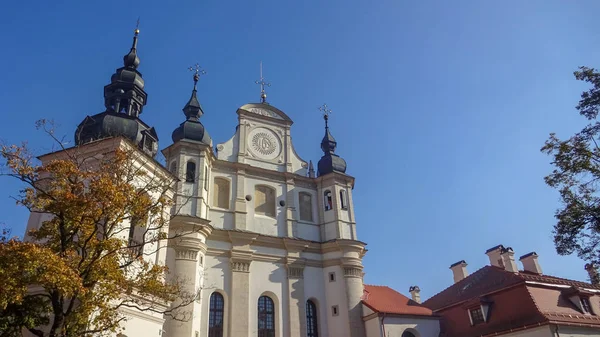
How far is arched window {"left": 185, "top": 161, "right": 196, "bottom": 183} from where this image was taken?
24094mm

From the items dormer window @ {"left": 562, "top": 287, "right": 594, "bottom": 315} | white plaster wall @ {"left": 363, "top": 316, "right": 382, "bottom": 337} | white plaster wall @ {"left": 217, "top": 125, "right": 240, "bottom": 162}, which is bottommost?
white plaster wall @ {"left": 363, "top": 316, "right": 382, "bottom": 337}

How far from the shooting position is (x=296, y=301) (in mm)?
24422

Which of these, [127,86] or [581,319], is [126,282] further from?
[581,319]

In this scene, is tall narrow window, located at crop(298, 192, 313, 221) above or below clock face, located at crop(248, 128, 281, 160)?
below

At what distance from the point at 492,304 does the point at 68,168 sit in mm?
20644

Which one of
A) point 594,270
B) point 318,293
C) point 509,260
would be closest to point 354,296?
point 318,293

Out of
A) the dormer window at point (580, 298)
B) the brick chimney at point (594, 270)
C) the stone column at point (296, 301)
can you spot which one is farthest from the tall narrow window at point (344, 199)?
the brick chimney at point (594, 270)

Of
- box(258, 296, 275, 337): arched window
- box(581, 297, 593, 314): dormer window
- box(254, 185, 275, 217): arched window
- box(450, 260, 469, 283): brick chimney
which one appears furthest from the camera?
box(450, 260, 469, 283): brick chimney

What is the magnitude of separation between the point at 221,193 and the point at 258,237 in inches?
130

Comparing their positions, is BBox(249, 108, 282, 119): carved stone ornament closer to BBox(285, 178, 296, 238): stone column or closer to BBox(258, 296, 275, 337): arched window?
BBox(285, 178, 296, 238): stone column

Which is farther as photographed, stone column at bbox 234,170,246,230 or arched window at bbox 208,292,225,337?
stone column at bbox 234,170,246,230

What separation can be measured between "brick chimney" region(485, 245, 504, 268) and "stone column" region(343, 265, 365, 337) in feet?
31.7

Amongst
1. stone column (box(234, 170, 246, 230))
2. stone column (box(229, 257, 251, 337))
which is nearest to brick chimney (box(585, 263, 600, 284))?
stone column (box(229, 257, 251, 337))

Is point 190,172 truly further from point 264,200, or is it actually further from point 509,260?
point 509,260
